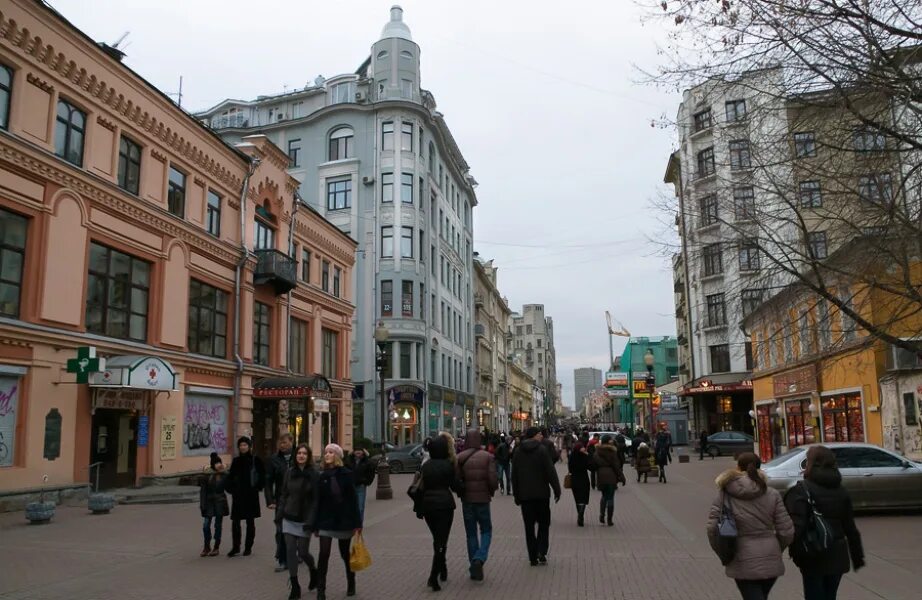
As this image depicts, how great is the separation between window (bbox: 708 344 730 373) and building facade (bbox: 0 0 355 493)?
30.3m

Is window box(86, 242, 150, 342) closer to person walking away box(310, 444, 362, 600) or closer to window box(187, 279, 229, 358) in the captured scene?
window box(187, 279, 229, 358)

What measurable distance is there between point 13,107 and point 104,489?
1012 centimetres

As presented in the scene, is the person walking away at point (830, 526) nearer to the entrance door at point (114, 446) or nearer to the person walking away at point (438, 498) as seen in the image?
the person walking away at point (438, 498)

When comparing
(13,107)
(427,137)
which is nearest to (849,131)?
(13,107)

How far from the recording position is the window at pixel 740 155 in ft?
45.4

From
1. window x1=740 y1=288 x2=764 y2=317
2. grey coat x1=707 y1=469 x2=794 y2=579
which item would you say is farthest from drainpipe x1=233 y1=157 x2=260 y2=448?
grey coat x1=707 y1=469 x2=794 y2=579

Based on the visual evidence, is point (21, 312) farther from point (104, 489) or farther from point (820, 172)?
point (820, 172)

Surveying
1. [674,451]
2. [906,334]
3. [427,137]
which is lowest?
[674,451]

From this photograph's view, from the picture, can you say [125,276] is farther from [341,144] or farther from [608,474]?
[341,144]

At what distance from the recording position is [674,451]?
5047 cm

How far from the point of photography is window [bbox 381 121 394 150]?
156 ft

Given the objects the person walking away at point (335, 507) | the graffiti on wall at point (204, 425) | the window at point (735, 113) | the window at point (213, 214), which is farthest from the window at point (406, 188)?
the person walking away at point (335, 507)

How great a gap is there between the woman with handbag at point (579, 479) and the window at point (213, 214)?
16778 mm

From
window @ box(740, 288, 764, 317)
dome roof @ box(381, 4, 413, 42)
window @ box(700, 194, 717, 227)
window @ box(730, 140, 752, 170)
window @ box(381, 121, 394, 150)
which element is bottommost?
window @ box(740, 288, 764, 317)
